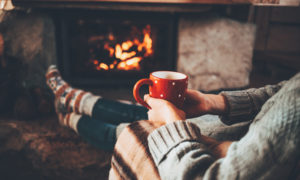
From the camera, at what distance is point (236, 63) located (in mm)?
1984

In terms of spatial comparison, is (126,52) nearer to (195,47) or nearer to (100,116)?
(195,47)

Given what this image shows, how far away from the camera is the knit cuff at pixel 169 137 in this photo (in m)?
0.53

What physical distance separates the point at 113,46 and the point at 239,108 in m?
1.46

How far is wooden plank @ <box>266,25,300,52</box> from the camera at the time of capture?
308 centimetres

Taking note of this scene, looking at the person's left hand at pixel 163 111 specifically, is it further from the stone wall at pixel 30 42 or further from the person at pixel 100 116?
the stone wall at pixel 30 42

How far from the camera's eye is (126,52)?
2.05 metres

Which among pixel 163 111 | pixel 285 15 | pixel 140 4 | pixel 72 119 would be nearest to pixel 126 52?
pixel 140 4

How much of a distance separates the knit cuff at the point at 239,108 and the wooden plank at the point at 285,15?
107 inches

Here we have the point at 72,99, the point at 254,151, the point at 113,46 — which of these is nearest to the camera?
the point at 254,151

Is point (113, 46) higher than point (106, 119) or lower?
higher

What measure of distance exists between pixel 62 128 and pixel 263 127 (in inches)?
56.2

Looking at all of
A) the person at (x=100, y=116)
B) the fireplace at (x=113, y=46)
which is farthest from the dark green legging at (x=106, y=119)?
the fireplace at (x=113, y=46)

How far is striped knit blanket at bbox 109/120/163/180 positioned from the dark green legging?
0.51 meters

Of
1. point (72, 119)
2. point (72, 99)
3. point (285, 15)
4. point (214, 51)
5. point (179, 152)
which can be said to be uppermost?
point (285, 15)
